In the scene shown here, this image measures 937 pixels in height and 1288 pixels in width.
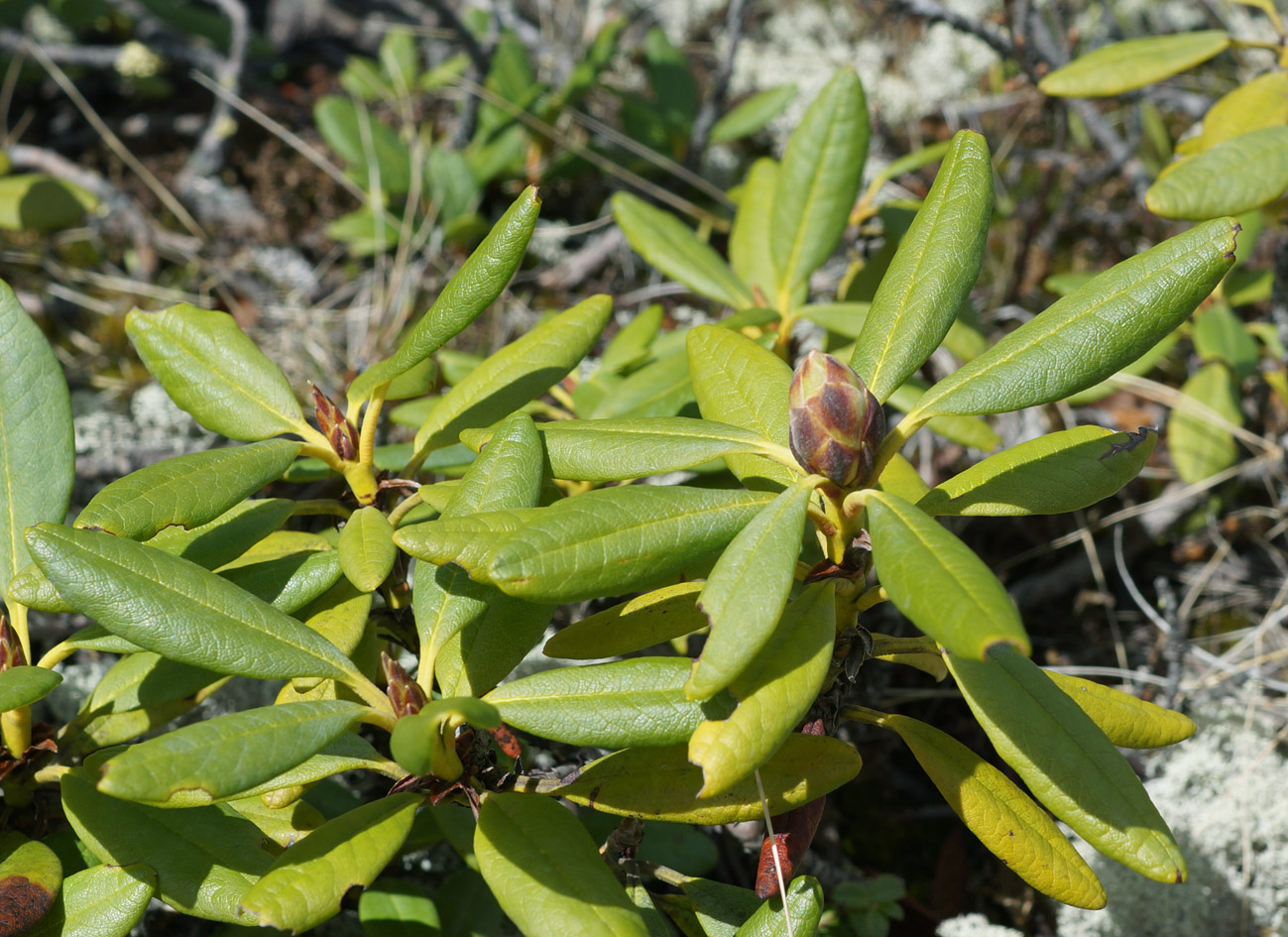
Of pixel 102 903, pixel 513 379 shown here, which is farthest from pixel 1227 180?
pixel 102 903

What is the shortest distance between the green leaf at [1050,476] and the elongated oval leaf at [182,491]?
849 millimetres

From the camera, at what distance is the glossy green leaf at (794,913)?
1.22m

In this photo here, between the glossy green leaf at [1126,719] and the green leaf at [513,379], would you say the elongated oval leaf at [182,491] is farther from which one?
the glossy green leaf at [1126,719]

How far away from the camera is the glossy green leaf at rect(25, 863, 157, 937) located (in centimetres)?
120

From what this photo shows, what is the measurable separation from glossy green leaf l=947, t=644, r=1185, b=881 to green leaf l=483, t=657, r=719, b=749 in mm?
329

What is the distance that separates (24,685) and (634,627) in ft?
2.36

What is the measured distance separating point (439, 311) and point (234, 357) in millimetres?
348

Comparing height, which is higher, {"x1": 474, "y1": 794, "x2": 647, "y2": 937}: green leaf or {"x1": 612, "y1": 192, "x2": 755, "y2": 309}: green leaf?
{"x1": 612, "y1": 192, "x2": 755, "y2": 309}: green leaf

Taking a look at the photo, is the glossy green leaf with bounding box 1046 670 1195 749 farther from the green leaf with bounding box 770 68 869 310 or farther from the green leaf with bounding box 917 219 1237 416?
the green leaf with bounding box 770 68 869 310

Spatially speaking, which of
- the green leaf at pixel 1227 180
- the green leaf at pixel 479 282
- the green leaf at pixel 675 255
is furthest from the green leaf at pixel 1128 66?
the green leaf at pixel 479 282

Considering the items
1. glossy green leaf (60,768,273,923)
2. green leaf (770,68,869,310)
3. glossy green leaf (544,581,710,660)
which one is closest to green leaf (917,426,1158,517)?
glossy green leaf (544,581,710,660)

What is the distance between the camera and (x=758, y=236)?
2178 millimetres

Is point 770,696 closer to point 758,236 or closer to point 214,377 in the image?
point 214,377

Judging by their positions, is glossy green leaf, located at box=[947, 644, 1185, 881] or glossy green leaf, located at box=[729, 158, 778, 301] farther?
glossy green leaf, located at box=[729, 158, 778, 301]
